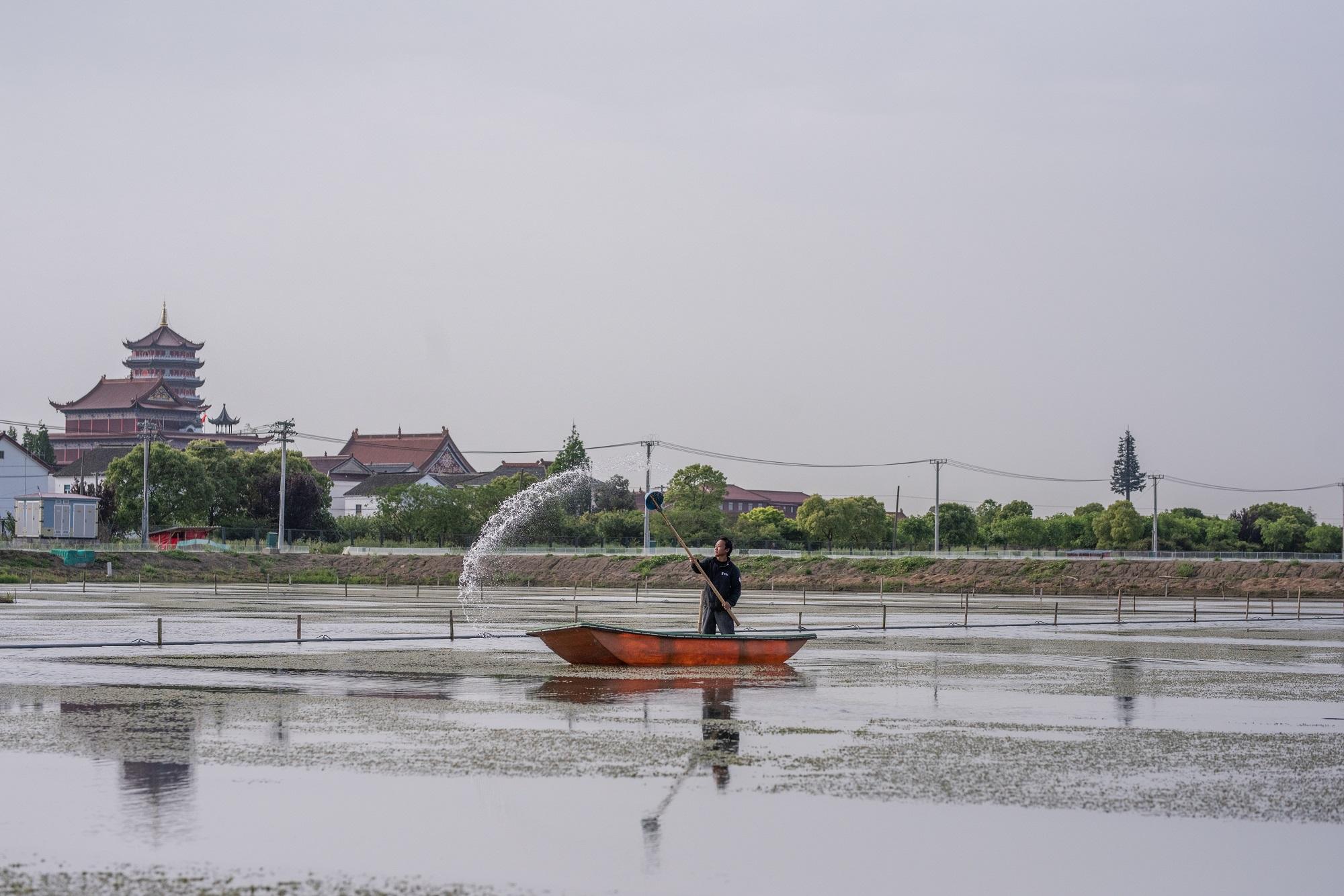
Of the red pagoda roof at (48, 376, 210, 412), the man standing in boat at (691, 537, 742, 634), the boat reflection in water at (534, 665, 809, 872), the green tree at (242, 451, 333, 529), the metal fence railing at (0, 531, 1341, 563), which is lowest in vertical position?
the metal fence railing at (0, 531, 1341, 563)

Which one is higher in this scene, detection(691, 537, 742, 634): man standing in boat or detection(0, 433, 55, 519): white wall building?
detection(0, 433, 55, 519): white wall building

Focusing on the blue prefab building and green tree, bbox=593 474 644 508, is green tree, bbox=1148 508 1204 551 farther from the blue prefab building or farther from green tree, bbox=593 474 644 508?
the blue prefab building

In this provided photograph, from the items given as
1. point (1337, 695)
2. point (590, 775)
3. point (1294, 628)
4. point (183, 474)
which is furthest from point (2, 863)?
point (183, 474)

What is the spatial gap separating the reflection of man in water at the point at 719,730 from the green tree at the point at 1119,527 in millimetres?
120898

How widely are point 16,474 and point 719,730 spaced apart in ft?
435

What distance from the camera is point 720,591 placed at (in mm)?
24516

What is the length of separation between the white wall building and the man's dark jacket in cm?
12280

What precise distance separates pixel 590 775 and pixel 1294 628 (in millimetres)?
35659

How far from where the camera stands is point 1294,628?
44188 mm

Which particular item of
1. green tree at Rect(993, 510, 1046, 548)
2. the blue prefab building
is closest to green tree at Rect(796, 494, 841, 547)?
Answer: green tree at Rect(993, 510, 1046, 548)

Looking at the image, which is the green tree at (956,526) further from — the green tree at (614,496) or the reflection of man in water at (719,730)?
the reflection of man in water at (719,730)

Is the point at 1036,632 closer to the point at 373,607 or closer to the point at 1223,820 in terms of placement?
the point at 373,607

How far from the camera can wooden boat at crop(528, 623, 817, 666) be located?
24453 millimetres

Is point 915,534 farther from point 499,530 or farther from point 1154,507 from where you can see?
point 499,530
